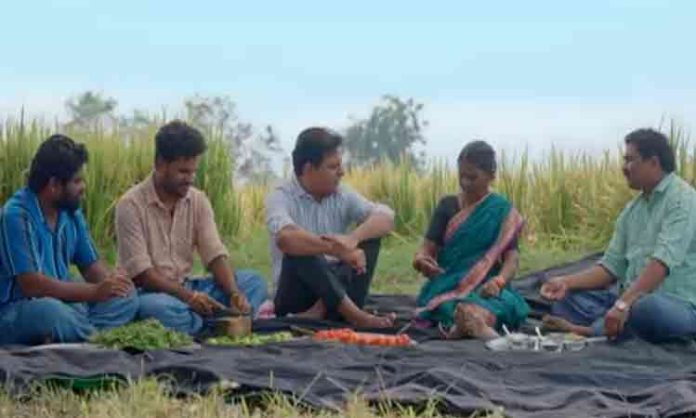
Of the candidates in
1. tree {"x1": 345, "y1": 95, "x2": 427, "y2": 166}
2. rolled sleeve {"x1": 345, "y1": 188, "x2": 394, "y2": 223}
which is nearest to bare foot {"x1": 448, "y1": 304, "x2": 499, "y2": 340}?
rolled sleeve {"x1": 345, "y1": 188, "x2": 394, "y2": 223}

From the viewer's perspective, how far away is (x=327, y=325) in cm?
815

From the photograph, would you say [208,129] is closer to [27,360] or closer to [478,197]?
[478,197]

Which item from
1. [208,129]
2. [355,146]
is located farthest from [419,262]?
[355,146]

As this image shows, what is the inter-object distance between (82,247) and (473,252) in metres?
2.14

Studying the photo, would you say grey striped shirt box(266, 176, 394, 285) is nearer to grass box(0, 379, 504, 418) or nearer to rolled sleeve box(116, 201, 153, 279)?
rolled sleeve box(116, 201, 153, 279)

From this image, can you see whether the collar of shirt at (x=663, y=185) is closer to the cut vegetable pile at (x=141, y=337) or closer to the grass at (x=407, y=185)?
the cut vegetable pile at (x=141, y=337)

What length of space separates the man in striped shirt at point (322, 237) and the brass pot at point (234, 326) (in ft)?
2.13

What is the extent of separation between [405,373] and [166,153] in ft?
7.83

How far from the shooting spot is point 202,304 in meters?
7.71

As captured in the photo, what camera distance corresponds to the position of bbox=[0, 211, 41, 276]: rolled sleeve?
7133 millimetres

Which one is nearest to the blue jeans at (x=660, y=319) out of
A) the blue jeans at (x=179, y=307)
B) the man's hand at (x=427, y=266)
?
the man's hand at (x=427, y=266)

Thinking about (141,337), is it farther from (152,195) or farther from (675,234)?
(675,234)

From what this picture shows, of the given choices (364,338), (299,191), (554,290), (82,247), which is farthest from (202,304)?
(554,290)

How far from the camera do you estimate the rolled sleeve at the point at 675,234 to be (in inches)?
294
